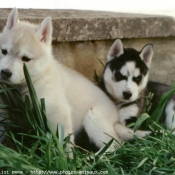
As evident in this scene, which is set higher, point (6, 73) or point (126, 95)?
point (6, 73)

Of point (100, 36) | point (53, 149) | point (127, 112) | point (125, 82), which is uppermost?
point (100, 36)

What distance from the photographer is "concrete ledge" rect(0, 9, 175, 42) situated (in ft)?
15.7

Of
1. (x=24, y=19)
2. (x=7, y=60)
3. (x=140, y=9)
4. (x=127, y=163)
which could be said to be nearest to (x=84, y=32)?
(x=24, y=19)

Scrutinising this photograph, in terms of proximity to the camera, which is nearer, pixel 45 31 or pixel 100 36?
pixel 45 31

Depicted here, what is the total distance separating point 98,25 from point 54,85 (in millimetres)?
1202

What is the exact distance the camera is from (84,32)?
497 cm

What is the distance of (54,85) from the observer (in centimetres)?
409

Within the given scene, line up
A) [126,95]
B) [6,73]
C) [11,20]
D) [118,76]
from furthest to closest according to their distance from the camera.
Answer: [118,76]
[126,95]
[11,20]
[6,73]

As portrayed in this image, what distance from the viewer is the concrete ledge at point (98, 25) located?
480 cm

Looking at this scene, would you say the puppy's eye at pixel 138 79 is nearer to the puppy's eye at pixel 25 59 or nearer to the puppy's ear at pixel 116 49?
the puppy's ear at pixel 116 49

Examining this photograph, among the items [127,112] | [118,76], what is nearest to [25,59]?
[118,76]

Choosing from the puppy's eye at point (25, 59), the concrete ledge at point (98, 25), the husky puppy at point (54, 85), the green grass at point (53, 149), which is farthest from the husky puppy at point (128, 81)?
the puppy's eye at point (25, 59)

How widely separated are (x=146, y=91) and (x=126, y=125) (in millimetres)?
495

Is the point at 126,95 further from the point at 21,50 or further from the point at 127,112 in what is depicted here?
the point at 21,50
